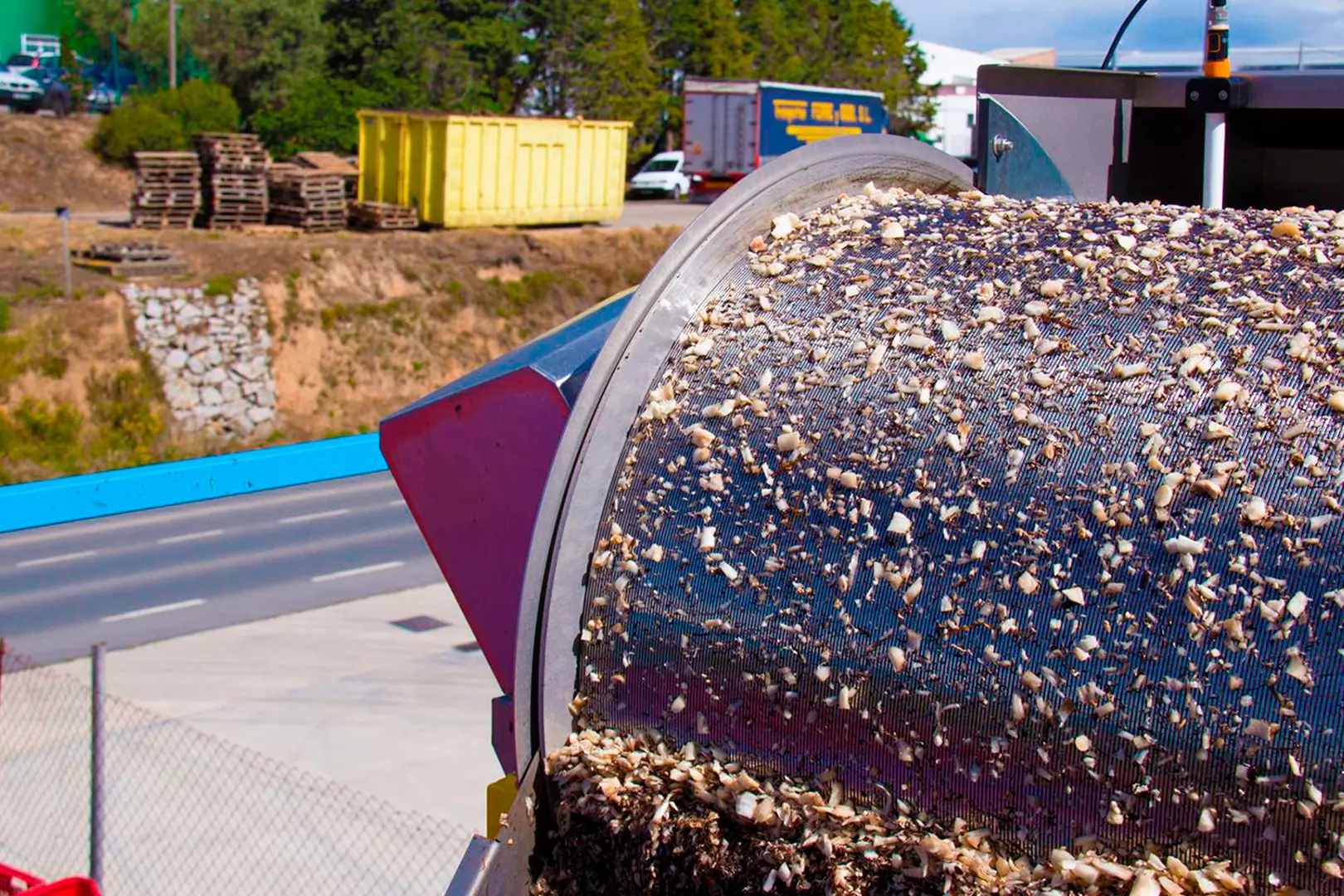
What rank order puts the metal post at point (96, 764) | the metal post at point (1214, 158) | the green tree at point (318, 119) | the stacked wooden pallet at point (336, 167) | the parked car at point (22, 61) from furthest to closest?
the parked car at point (22, 61)
the green tree at point (318, 119)
the stacked wooden pallet at point (336, 167)
the metal post at point (96, 764)
the metal post at point (1214, 158)

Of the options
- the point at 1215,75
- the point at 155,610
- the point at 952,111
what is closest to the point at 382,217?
the point at 155,610

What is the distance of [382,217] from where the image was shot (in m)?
28.8

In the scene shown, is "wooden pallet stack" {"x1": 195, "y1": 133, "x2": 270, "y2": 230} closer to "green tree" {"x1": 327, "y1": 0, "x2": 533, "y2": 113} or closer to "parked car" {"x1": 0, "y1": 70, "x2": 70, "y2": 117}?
"green tree" {"x1": 327, "y1": 0, "x2": 533, "y2": 113}

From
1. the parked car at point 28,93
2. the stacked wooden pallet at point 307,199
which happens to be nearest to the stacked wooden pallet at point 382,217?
the stacked wooden pallet at point 307,199

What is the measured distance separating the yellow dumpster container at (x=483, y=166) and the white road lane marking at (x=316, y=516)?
1158 centimetres

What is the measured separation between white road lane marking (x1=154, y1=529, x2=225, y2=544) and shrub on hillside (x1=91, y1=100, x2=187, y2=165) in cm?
2056

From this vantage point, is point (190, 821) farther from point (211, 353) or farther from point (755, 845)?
point (211, 353)

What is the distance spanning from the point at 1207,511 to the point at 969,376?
0.52m

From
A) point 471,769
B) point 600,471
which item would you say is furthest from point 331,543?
point 600,471

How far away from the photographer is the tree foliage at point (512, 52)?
4034 cm

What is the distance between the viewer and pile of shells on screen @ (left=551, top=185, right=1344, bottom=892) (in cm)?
211

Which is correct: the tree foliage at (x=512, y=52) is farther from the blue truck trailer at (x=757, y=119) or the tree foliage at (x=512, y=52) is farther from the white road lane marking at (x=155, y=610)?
the white road lane marking at (x=155, y=610)

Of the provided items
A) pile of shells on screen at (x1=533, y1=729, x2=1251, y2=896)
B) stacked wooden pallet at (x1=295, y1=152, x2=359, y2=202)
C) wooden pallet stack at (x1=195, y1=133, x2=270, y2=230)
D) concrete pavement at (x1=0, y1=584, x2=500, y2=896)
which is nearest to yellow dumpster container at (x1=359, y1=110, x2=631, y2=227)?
stacked wooden pallet at (x1=295, y1=152, x2=359, y2=202)

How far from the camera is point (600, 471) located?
2.76 meters
